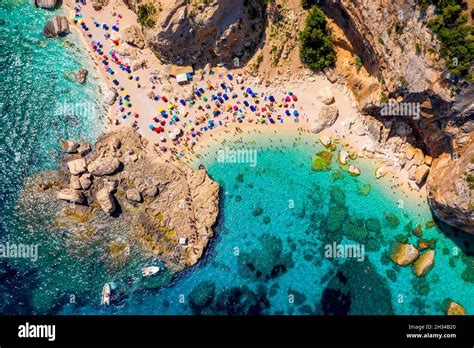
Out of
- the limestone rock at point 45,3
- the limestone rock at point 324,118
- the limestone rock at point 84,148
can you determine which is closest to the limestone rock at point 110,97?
the limestone rock at point 84,148

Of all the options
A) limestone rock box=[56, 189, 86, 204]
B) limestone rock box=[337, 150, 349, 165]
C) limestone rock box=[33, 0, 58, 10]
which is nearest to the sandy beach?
limestone rock box=[337, 150, 349, 165]

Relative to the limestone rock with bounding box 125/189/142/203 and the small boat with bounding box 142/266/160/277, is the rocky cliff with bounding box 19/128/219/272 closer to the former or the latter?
the limestone rock with bounding box 125/189/142/203

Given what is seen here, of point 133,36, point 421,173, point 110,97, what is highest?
point 133,36

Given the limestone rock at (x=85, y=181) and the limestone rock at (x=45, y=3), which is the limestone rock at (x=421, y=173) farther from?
the limestone rock at (x=45, y=3)

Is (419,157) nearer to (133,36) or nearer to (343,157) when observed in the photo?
(343,157)

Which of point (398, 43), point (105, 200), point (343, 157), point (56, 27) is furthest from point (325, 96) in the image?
point (56, 27)

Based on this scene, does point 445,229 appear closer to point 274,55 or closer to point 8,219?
point 274,55

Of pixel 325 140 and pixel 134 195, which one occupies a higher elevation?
pixel 325 140
